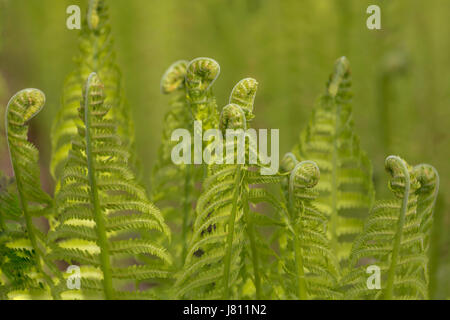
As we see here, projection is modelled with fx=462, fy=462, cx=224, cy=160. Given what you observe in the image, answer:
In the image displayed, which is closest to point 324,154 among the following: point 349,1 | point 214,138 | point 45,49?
point 214,138

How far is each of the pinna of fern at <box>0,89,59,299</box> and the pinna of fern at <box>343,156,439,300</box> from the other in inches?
9.5

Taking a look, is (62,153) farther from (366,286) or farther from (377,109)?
(377,109)

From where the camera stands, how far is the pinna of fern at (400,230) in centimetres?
32

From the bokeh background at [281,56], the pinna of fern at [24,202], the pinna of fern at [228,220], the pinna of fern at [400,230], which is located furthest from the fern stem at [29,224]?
the bokeh background at [281,56]

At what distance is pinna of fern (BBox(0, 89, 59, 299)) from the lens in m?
0.34

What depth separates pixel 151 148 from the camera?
1329 millimetres

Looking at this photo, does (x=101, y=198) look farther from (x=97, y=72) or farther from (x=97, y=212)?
(x=97, y=72)

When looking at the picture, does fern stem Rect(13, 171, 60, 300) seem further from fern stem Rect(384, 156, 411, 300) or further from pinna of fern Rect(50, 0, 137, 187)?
fern stem Rect(384, 156, 411, 300)

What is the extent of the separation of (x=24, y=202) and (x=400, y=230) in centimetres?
28

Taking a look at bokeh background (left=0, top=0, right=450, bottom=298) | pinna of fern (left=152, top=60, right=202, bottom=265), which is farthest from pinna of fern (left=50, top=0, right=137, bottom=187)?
bokeh background (left=0, top=0, right=450, bottom=298)

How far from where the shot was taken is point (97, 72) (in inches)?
18.7

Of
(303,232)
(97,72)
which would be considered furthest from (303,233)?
(97,72)

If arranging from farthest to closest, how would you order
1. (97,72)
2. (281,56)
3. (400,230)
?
(281,56), (97,72), (400,230)
